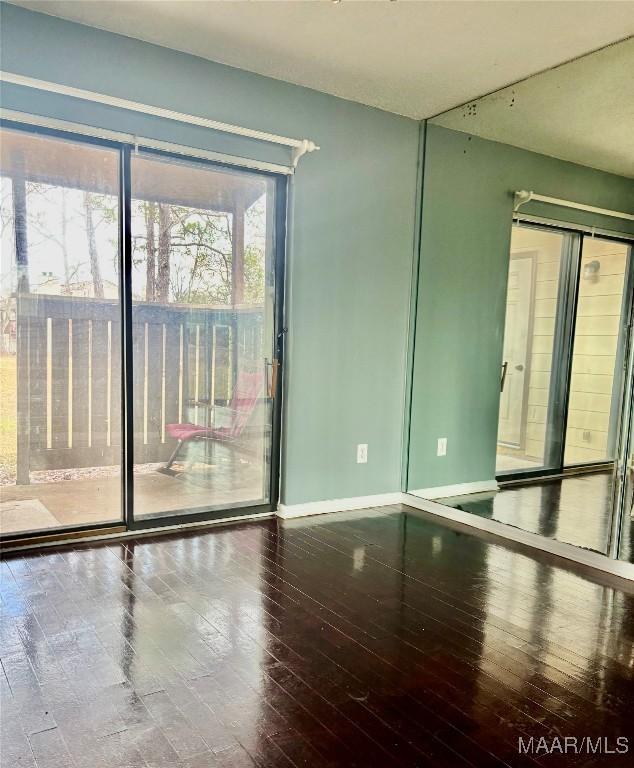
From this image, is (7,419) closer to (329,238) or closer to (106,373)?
(106,373)

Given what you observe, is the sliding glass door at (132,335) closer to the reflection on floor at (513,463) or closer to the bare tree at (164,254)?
the bare tree at (164,254)

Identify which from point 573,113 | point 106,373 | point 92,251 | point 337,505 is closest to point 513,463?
point 337,505

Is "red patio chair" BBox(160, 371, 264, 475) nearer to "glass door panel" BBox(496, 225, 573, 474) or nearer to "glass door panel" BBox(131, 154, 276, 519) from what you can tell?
"glass door panel" BBox(131, 154, 276, 519)

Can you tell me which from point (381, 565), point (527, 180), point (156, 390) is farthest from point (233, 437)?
point (527, 180)

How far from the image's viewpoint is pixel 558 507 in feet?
11.0

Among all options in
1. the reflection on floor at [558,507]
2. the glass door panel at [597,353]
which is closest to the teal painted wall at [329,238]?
the reflection on floor at [558,507]

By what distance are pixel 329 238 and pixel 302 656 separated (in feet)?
7.85

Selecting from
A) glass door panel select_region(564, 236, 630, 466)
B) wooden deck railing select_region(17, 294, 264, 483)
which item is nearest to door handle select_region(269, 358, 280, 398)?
wooden deck railing select_region(17, 294, 264, 483)

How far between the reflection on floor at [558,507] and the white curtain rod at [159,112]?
2.38 m

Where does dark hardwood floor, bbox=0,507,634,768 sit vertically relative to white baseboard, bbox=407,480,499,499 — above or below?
below

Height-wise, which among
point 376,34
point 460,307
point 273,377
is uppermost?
point 376,34

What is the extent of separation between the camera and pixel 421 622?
7.44 feet

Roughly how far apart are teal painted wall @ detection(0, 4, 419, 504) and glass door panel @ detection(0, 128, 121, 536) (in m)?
0.34

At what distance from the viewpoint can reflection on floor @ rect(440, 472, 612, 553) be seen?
3033 millimetres
